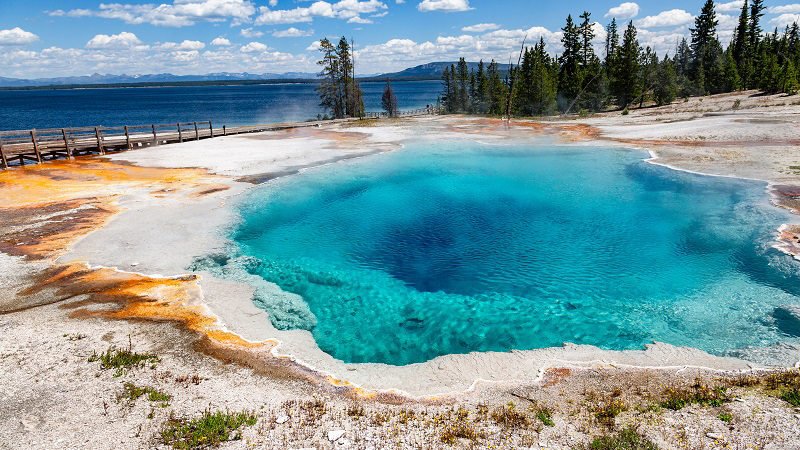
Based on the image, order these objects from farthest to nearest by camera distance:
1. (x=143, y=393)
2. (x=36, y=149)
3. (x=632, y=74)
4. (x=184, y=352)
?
(x=632, y=74), (x=36, y=149), (x=184, y=352), (x=143, y=393)

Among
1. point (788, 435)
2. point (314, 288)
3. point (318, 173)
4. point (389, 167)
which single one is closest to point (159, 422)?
point (314, 288)

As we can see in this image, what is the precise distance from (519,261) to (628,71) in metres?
57.5

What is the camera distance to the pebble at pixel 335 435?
23.8ft

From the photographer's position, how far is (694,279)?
556 inches

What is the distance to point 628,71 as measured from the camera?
61.8 meters

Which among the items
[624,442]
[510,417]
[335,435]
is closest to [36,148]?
[335,435]

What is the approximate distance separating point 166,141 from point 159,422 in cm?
3902

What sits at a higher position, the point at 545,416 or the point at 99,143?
the point at 99,143

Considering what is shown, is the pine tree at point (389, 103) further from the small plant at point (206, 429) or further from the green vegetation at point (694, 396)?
the small plant at point (206, 429)

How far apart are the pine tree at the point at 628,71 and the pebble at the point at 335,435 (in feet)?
220

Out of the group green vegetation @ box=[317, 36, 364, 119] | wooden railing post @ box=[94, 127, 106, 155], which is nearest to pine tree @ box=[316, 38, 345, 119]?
green vegetation @ box=[317, 36, 364, 119]

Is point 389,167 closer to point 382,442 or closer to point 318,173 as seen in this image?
point 318,173

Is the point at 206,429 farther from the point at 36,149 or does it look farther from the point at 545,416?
the point at 36,149

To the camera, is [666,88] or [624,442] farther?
[666,88]
